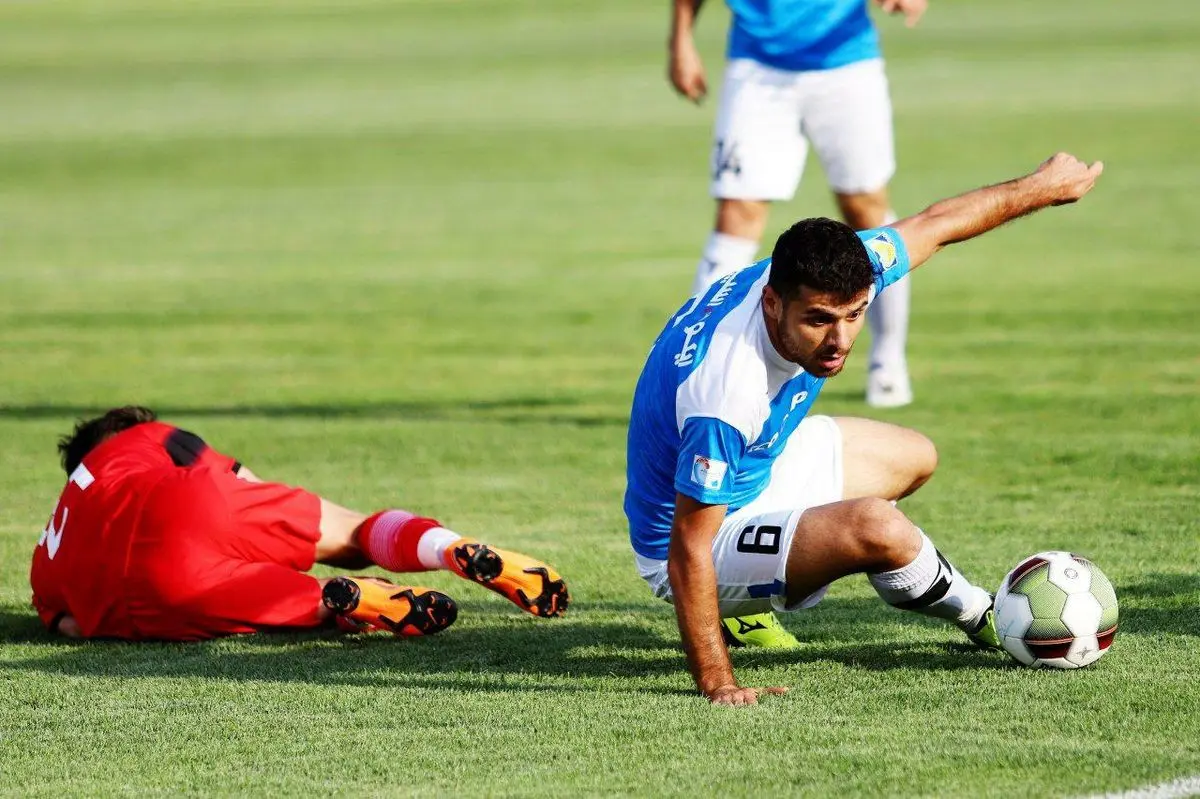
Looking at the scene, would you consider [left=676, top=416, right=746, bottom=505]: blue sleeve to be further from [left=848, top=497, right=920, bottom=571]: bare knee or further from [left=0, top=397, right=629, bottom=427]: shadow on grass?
[left=0, top=397, right=629, bottom=427]: shadow on grass

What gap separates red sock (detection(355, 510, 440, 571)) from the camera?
6573 mm

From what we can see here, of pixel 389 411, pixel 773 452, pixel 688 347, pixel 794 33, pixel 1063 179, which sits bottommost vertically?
pixel 389 411

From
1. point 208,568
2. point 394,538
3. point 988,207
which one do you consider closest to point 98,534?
point 208,568

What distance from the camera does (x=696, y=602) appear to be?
5.26 metres

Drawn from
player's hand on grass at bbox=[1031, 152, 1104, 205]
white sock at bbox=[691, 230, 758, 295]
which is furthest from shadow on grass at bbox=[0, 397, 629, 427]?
player's hand on grass at bbox=[1031, 152, 1104, 205]

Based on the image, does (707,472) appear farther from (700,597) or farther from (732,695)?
(732,695)

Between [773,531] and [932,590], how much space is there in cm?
49

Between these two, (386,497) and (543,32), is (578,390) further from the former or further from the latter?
(543,32)

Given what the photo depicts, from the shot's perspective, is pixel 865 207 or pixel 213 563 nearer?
pixel 213 563

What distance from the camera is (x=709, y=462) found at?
202 inches

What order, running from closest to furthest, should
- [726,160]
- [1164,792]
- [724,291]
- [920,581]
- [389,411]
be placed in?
[1164,792] < [920,581] < [724,291] < [726,160] < [389,411]

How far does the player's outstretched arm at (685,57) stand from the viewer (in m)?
9.43

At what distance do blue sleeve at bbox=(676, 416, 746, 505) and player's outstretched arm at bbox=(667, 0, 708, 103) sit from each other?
14.6 ft

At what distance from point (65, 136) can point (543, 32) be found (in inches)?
1134
